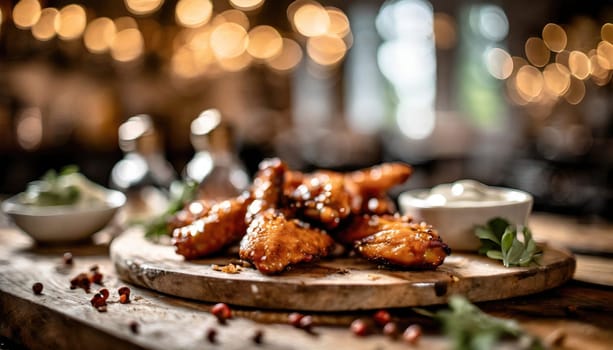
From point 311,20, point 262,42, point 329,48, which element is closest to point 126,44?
point 262,42

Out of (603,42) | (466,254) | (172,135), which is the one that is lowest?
(172,135)

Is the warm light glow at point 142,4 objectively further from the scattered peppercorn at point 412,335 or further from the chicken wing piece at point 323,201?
the scattered peppercorn at point 412,335

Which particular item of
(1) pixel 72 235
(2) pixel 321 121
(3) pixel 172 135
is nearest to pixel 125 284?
(1) pixel 72 235

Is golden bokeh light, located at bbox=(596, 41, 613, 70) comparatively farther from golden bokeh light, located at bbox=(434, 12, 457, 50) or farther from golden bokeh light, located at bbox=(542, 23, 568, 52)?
golden bokeh light, located at bbox=(434, 12, 457, 50)

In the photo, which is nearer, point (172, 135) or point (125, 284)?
point (125, 284)

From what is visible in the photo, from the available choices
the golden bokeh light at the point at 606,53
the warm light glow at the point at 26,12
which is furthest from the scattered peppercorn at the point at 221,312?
the golden bokeh light at the point at 606,53

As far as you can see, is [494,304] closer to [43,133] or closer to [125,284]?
[125,284]
